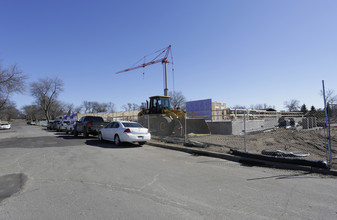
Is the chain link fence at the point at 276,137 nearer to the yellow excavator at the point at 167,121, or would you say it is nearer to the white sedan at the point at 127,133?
the yellow excavator at the point at 167,121

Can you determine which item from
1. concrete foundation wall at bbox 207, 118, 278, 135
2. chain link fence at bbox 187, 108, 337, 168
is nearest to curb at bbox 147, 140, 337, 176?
chain link fence at bbox 187, 108, 337, 168

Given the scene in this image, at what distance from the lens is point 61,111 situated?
110 m

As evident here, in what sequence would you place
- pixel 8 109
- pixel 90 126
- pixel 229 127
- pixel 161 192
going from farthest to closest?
pixel 8 109, pixel 229 127, pixel 90 126, pixel 161 192

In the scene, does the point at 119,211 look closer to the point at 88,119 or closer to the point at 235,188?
the point at 235,188

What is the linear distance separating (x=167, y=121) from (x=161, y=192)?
10616mm

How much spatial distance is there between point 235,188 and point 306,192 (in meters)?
1.49

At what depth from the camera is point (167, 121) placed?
49.8 feet

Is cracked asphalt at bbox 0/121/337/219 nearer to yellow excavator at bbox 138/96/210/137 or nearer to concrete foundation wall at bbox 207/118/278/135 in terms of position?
yellow excavator at bbox 138/96/210/137

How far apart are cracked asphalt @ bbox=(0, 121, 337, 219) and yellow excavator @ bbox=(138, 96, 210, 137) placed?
8.18m

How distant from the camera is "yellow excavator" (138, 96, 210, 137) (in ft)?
50.3

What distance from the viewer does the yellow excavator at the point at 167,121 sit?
50.3 feet

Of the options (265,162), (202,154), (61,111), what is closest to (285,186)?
(265,162)

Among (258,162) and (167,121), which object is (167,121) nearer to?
(167,121)

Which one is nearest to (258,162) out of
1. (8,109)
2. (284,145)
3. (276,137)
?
(284,145)
